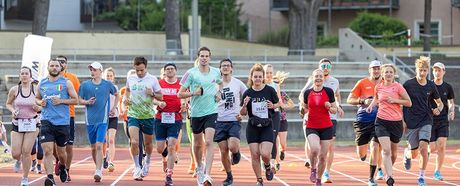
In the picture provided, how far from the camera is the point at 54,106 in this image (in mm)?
15836

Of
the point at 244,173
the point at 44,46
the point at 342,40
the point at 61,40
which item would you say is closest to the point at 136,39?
the point at 61,40

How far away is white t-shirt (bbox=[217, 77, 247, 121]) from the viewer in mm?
15438

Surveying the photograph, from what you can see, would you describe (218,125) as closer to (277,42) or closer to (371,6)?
(277,42)

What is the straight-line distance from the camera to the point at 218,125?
1546 centimetres

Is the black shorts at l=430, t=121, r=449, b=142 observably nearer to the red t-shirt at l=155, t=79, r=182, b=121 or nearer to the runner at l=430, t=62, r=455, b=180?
the runner at l=430, t=62, r=455, b=180

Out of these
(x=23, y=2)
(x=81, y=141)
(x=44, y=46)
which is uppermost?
(x=23, y=2)

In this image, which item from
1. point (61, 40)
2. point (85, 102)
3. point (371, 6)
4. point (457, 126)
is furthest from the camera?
point (371, 6)

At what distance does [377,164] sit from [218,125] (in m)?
3.02

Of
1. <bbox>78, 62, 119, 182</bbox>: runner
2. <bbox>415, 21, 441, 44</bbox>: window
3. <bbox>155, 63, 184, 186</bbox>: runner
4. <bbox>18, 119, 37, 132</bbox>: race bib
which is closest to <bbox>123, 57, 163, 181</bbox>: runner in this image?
<bbox>155, 63, 184, 186</bbox>: runner

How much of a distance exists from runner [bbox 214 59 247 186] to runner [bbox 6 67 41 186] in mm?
2893

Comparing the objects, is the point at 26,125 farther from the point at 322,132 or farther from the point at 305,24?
the point at 305,24

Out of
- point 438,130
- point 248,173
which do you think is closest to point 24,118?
point 248,173

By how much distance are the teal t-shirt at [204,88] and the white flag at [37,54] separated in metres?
7.85

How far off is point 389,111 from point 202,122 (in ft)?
9.66
